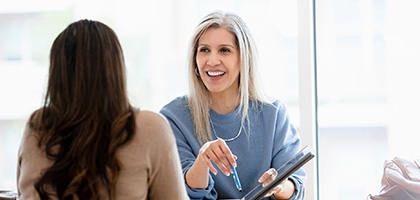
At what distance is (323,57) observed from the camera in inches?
107

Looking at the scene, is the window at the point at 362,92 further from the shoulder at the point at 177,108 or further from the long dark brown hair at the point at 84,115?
the long dark brown hair at the point at 84,115

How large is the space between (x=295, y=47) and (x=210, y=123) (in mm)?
625

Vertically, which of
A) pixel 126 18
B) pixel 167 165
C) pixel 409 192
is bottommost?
pixel 409 192

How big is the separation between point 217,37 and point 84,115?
973mm

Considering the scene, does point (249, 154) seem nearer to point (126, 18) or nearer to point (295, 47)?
point (295, 47)

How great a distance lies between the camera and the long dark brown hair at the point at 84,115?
1.39 meters

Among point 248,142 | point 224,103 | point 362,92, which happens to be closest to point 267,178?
point 248,142

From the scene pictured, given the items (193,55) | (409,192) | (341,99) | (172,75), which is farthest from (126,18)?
(409,192)

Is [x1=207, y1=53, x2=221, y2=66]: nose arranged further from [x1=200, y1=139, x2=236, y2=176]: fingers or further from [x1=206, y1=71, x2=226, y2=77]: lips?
[x1=200, y1=139, x2=236, y2=176]: fingers

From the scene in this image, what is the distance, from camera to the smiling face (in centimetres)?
228

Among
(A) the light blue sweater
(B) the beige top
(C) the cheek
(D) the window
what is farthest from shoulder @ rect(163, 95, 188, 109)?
(B) the beige top

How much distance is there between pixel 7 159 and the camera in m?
3.10

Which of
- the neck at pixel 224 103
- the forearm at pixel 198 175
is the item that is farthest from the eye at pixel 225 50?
the forearm at pixel 198 175

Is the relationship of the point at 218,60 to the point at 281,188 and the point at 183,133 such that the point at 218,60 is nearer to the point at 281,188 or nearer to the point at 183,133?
the point at 183,133
